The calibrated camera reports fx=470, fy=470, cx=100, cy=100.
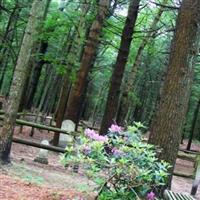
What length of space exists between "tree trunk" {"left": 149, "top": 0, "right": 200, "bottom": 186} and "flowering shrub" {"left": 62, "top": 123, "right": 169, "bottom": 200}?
1788 millimetres

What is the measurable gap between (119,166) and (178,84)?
2.59 m

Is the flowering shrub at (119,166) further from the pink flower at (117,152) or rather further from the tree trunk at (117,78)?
the tree trunk at (117,78)

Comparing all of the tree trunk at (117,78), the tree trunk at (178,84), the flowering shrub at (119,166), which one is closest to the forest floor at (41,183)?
the flowering shrub at (119,166)

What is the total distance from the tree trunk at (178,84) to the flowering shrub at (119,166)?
1.79 m

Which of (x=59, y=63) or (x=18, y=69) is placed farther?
(x=59, y=63)

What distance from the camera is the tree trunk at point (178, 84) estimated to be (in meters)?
8.12

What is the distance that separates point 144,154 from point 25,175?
11.0 feet

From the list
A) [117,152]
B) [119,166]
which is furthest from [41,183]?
[119,166]

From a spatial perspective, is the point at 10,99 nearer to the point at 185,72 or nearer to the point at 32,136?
the point at 185,72

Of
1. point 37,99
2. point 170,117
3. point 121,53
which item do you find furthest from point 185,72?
point 37,99

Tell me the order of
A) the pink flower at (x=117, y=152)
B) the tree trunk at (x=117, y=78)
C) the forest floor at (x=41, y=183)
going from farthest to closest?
the tree trunk at (x=117, y=78)
the forest floor at (x=41, y=183)
the pink flower at (x=117, y=152)

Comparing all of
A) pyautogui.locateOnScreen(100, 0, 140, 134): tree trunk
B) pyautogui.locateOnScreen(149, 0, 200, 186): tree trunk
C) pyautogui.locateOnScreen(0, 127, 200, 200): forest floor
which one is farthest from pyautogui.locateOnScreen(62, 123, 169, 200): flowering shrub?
pyautogui.locateOnScreen(100, 0, 140, 134): tree trunk

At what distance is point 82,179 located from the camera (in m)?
10.4

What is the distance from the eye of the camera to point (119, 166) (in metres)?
6.06
